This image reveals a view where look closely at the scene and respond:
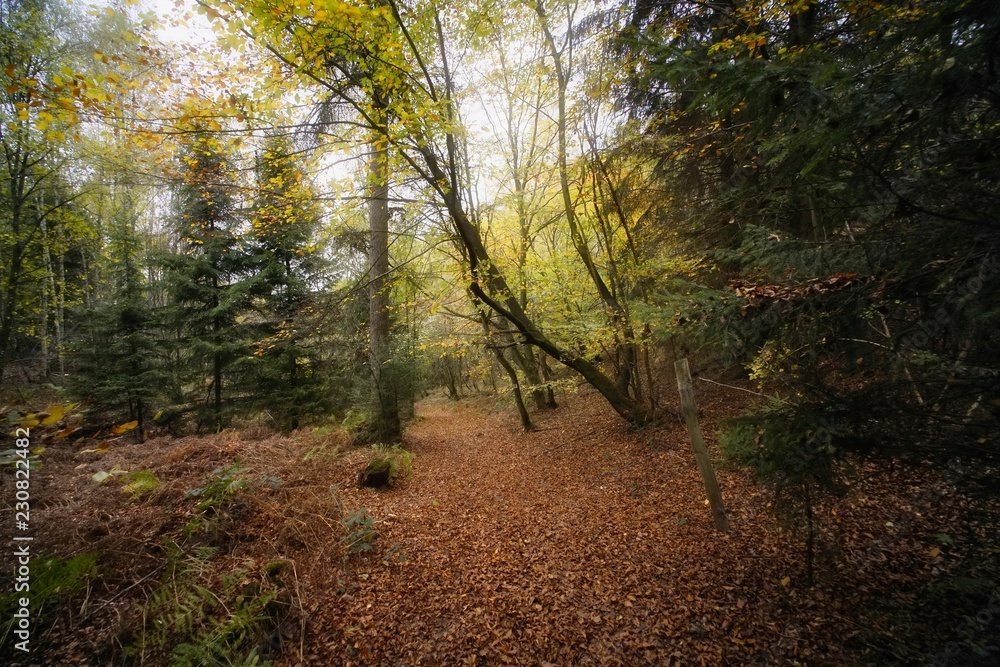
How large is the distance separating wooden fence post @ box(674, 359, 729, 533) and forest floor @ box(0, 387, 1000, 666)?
0.25 meters

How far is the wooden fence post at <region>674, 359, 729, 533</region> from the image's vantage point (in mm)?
4648

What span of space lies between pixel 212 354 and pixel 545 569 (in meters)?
11.5

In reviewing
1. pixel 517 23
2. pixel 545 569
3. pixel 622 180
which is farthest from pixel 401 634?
pixel 517 23

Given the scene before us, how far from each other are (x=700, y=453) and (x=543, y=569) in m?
2.61

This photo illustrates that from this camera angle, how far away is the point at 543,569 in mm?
4395

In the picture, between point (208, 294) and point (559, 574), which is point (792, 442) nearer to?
point (559, 574)

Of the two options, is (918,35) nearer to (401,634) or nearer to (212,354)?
(401,634)

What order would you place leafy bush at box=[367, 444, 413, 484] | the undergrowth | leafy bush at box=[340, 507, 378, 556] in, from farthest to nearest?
1. leafy bush at box=[367, 444, 413, 484]
2. leafy bush at box=[340, 507, 378, 556]
3. the undergrowth

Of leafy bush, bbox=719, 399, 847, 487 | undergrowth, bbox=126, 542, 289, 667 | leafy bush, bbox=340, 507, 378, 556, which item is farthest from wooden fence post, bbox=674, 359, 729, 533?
undergrowth, bbox=126, 542, 289, 667

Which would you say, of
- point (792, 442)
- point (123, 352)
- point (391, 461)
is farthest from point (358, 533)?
point (123, 352)

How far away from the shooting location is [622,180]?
309 inches

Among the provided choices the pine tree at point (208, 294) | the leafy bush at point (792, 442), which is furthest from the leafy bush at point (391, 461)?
the leafy bush at point (792, 442)
